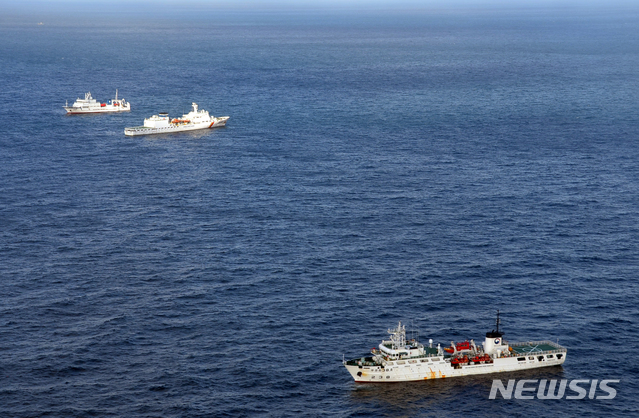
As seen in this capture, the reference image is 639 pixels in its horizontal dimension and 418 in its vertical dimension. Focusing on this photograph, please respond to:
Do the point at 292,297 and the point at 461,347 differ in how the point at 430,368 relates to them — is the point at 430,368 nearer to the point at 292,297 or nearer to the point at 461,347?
Result: the point at 461,347

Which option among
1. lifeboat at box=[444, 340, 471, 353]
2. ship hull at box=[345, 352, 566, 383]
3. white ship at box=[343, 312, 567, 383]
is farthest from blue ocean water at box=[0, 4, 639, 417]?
lifeboat at box=[444, 340, 471, 353]

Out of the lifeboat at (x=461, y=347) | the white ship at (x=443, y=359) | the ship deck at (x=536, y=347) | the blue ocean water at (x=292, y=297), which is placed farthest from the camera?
the ship deck at (x=536, y=347)

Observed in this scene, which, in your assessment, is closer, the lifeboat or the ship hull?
the ship hull

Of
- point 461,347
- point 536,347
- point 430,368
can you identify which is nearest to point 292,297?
point 430,368

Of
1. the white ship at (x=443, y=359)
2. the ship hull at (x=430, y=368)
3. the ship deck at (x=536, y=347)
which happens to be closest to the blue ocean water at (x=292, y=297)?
the ship hull at (x=430, y=368)

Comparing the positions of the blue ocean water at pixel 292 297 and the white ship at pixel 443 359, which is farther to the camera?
the white ship at pixel 443 359

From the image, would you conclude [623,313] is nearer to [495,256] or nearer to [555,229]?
[495,256]

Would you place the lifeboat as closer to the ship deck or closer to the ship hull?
the ship hull

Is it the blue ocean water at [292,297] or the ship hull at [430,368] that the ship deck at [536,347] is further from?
the blue ocean water at [292,297]
